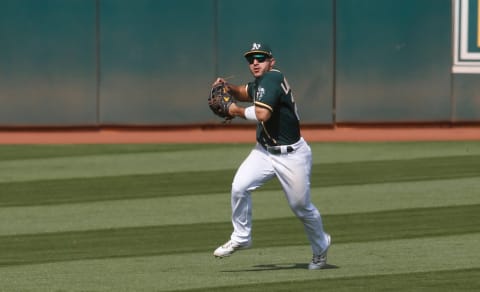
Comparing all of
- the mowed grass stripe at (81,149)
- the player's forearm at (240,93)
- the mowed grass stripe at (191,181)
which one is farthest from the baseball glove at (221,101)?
the mowed grass stripe at (81,149)

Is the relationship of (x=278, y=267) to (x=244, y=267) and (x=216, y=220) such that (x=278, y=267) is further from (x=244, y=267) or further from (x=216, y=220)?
(x=216, y=220)

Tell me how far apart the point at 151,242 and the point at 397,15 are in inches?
362

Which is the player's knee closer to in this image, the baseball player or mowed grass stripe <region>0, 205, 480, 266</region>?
the baseball player

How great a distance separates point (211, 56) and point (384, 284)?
1050 cm

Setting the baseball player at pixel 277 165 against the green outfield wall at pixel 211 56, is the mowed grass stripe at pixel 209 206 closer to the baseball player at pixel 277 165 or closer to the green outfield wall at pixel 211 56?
the baseball player at pixel 277 165

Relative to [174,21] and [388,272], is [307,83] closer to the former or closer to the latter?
[174,21]

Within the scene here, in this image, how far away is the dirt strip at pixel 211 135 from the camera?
1942 centimetres

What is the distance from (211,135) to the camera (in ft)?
65.2

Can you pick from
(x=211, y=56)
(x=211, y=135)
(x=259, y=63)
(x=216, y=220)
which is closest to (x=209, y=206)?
(x=216, y=220)

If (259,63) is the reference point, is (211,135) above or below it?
below

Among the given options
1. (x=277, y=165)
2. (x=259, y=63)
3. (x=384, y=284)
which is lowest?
(x=384, y=284)

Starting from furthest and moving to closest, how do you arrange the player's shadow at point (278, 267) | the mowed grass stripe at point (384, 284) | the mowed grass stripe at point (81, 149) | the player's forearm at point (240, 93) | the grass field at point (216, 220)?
the mowed grass stripe at point (81, 149)
the player's forearm at point (240, 93)
the player's shadow at point (278, 267)
the grass field at point (216, 220)
the mowed grass stripe at point (384, 284)

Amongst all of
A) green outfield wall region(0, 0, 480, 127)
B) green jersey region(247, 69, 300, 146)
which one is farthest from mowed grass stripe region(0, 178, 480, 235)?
green outfield wall region(0, 0, 480, 127)

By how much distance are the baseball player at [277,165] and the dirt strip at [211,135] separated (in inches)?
348
